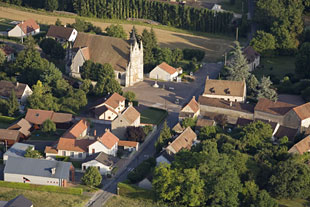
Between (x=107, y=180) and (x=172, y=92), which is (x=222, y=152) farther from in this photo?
(x=172, y=92)

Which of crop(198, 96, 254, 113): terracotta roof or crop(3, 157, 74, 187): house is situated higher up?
crop(198, 96, 254, 113): terracotta roof

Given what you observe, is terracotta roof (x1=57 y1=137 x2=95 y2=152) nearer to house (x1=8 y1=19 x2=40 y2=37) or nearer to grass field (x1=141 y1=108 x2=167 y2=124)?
grass field (x1=141 y1=108 x2=167 y2=124)

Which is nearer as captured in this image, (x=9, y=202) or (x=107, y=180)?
(x=9, y=202)

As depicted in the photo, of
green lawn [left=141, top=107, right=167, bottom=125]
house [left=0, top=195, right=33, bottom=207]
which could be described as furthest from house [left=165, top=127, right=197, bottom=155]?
house [left=0, top=195, right=33, bottom=207]

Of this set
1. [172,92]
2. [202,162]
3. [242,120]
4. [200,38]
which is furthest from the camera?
[200,38]

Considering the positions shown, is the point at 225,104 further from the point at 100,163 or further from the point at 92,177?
the point at 92,177

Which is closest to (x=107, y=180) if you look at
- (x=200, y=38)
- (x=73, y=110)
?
(x=73, y=110)
